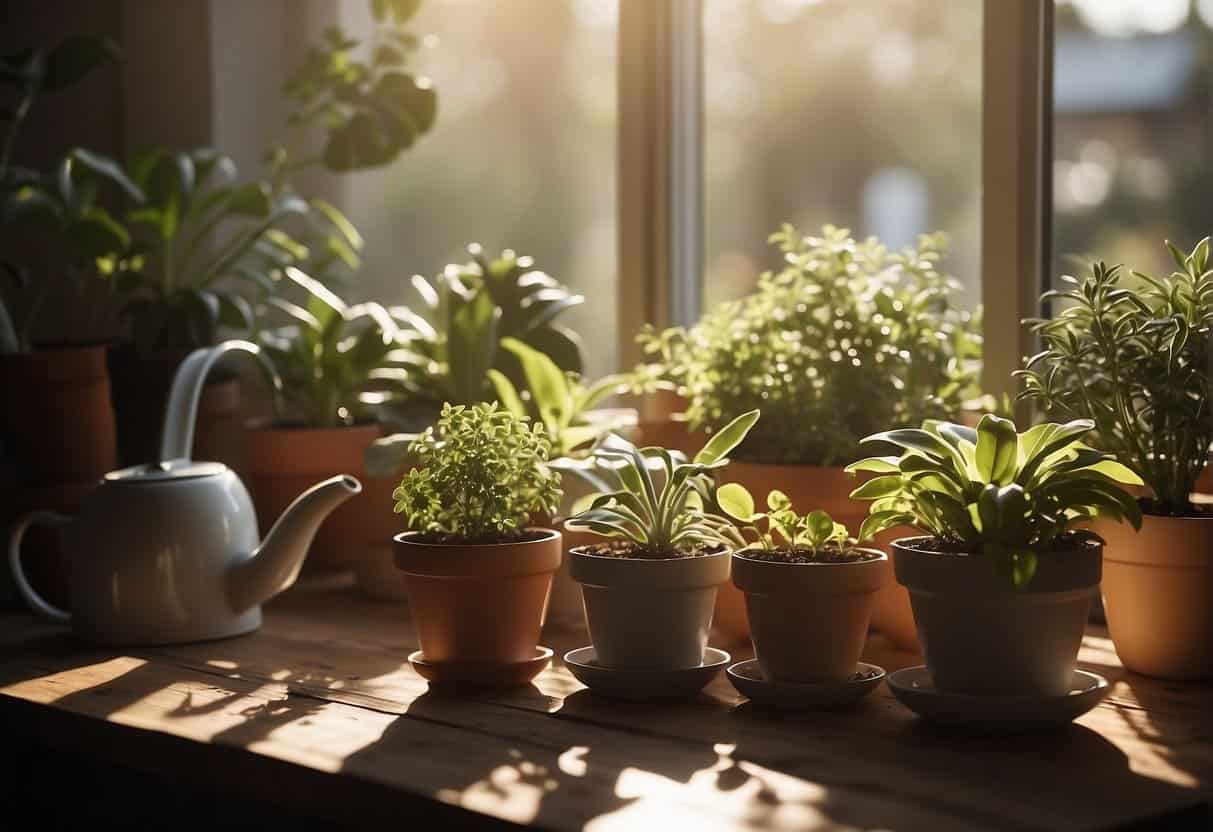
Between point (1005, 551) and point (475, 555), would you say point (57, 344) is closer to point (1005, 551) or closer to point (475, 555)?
point (475, 555)

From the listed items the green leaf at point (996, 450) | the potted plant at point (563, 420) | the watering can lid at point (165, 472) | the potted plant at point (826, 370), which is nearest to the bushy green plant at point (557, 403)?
the potted plant at point (563, 420)

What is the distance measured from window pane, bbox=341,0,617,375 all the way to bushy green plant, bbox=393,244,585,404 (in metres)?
0.29

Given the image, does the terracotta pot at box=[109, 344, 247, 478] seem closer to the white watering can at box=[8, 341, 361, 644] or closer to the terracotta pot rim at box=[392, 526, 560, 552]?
the white watering can at box=[8, 341, 361, 644]

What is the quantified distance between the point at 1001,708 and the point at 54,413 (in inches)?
47.3

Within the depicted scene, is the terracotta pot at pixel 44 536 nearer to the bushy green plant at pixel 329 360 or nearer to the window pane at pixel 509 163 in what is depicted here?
the bushy green plant at pixel 329 360

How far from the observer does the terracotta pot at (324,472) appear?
73.2 inches

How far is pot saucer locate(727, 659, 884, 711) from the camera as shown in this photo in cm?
118

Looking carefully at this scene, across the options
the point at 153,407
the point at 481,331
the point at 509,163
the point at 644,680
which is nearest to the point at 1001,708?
the point at 644,680

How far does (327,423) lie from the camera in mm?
1928

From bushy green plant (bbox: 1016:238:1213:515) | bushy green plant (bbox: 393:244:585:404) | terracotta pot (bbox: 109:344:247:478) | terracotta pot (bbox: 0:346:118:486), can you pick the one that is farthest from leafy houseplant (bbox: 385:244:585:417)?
bushy green plant (bbox: 1016:238:1213:515)

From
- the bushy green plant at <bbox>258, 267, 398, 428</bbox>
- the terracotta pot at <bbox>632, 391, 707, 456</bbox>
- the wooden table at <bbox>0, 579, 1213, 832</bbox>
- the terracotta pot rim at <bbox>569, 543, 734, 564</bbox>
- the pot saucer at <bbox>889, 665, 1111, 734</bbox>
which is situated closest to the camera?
the wooden table at <bbox>0, 579, 1213, 832</bbox>

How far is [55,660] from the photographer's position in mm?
1430

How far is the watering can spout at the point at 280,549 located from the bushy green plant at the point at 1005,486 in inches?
23.6

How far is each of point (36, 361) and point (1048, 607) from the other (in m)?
1.23
